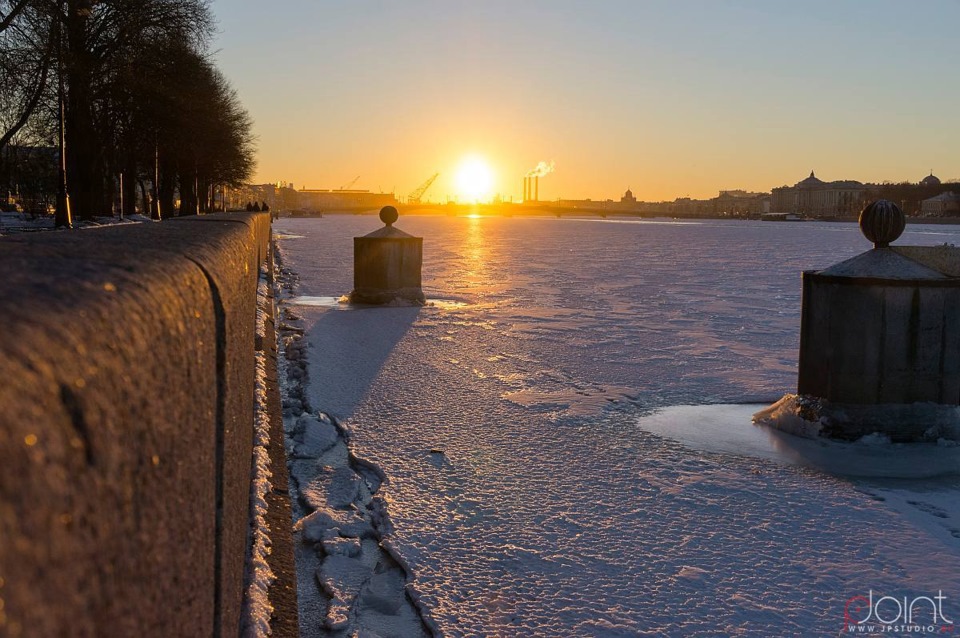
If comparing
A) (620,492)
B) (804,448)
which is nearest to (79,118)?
(804,448)

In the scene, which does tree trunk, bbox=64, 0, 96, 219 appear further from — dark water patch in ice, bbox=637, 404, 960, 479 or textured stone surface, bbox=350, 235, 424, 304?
dark water patch in ice, bbox=637, 404, 960, 479

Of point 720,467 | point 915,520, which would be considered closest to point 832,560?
point 915,520

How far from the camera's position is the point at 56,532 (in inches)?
23.6

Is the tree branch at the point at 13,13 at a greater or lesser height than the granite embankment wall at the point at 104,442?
greater

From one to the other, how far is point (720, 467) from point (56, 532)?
18.1ft

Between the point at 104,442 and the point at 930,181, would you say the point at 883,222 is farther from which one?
the point at 930,181

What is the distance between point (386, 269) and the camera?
15617 mm

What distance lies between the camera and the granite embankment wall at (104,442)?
57cm

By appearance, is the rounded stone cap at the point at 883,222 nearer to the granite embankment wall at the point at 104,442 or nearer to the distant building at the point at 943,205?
the granite embankment wall at the point at 104,442

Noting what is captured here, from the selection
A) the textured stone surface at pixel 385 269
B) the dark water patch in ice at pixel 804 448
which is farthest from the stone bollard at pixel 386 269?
the dark water patch in ice at pixel 804 448

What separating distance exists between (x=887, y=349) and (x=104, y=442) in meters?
6.45

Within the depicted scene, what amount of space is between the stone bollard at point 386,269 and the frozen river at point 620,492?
14.0 ft

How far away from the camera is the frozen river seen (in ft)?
12.0

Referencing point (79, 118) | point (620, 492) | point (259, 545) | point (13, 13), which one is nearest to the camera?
point (259, 545)
